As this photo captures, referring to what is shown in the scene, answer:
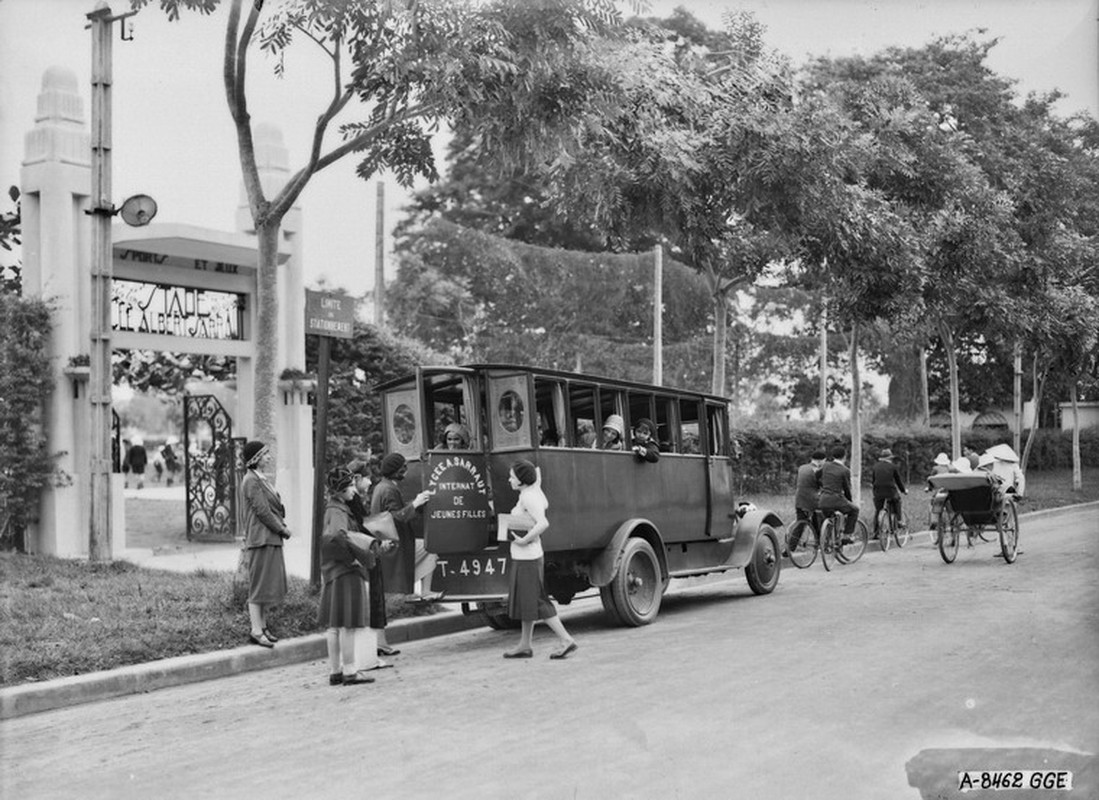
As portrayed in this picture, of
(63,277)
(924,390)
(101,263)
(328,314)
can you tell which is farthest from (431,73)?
(924,390)

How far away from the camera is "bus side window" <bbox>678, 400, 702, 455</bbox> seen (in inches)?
497

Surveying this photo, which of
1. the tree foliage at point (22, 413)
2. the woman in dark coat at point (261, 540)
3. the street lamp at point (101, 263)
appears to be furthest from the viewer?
the tree foliage at point (22, 413)

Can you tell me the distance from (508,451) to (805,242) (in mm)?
8240

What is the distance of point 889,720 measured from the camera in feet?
22.2

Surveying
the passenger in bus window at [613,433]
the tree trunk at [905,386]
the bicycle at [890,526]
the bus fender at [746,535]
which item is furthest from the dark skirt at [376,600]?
the tree trunk at [905,386]

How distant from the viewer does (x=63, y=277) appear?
50.4ft

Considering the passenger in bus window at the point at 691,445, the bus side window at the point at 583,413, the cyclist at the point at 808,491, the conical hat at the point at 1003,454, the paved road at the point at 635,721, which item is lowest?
the paved road at the point at 635,721

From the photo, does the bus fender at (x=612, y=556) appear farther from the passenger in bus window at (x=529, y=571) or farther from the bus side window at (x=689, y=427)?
the bus side window at (x=689, y=427)

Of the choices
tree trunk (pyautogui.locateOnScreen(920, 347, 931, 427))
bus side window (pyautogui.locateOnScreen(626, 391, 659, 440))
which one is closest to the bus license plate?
bus side window (pyautogui.locateOnScreen(626, 391, 659, 440))

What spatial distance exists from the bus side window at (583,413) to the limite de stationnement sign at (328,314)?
2127mm

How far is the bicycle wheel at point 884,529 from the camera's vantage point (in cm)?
1891

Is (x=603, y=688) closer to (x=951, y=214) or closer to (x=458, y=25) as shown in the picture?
(x=458, y=25)

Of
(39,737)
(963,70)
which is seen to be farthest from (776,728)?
(963,70)

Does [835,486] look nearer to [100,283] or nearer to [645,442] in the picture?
[645,442]
